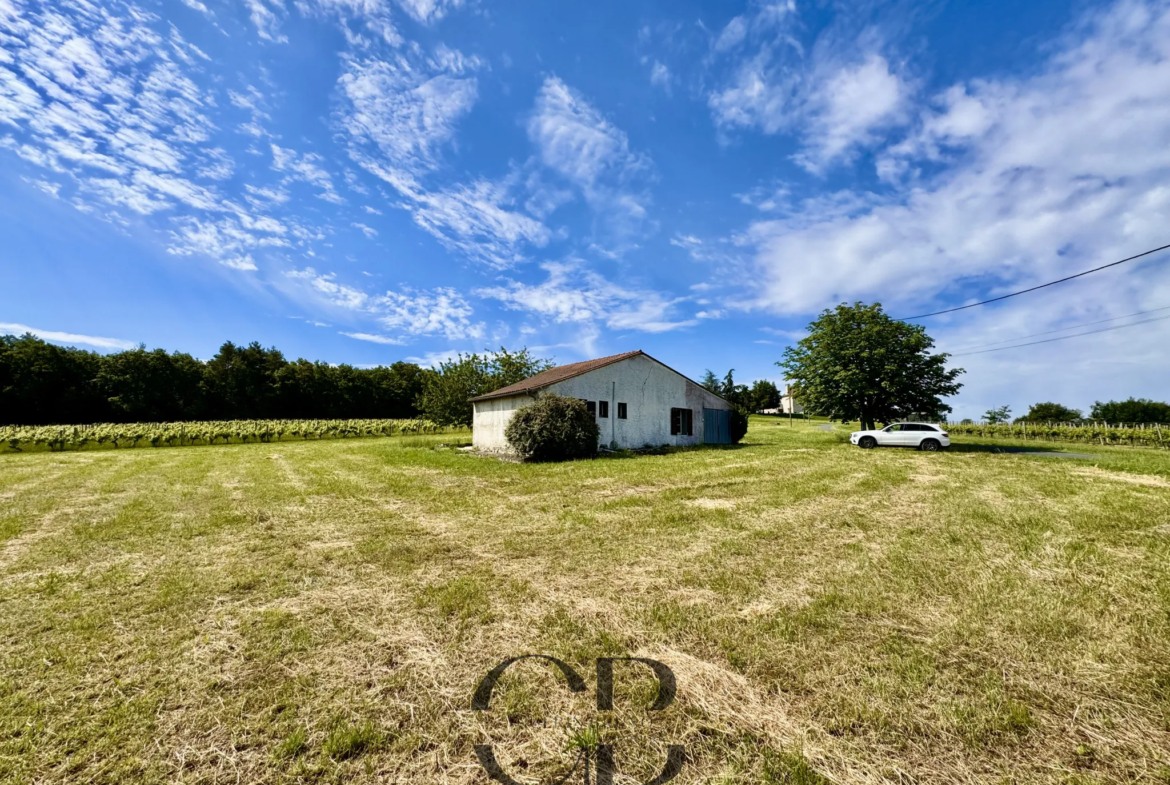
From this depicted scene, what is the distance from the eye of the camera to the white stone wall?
1891 centimetres

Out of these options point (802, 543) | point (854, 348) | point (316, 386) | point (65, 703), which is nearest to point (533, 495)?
point (802, 543)

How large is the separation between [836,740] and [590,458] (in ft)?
46.3

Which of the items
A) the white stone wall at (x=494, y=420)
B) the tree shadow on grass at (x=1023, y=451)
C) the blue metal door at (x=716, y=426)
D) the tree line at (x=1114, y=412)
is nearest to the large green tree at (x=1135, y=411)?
the tree line at (x=1114, y=412)

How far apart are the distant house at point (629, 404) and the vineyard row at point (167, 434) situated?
63.9 feet

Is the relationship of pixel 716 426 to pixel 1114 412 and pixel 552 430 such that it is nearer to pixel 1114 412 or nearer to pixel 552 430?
pixel 552 430

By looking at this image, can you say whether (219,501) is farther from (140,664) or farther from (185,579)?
(140,664)

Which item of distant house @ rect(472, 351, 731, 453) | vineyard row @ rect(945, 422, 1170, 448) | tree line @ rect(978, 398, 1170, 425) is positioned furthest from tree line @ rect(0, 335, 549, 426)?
tree line @ rect(978, 398, 1170, 425)

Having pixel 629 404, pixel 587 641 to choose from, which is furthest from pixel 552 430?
pixel 587 641

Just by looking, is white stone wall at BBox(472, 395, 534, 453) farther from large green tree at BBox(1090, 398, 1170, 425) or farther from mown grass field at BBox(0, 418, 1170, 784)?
large green tree at BBox(1090, 398, 1170, 425)

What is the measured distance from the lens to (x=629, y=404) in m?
20.5

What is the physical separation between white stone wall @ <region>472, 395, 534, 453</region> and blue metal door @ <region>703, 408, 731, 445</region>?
10277mm

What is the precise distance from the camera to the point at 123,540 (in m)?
6.29

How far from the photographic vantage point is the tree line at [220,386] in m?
32.2

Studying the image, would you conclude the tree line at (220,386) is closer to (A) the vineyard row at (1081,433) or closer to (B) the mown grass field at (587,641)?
(B) the mown grass field at (587,641)
